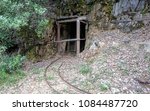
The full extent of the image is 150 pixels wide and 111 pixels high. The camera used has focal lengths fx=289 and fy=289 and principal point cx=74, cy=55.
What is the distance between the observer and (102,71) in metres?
11.6

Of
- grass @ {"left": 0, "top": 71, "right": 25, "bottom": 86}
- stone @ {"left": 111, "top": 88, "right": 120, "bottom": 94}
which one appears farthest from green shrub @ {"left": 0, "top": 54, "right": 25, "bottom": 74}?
stone @ {"left": 111, "top": 88, "right": 120, "bottom": 94}

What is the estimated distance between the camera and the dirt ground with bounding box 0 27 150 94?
1048cm

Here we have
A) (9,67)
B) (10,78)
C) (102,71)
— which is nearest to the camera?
(102,71)

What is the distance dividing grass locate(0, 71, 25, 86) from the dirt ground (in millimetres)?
294

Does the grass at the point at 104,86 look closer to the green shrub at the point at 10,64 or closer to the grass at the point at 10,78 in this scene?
the grass at the point at 10,78

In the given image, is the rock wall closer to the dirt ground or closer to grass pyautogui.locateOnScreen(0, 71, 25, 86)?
the dirt ground

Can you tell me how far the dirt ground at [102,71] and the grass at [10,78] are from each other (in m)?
0.29

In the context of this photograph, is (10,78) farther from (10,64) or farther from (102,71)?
(102,71)

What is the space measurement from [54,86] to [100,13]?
7170 millimetres

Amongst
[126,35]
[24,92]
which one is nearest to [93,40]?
[126,35]

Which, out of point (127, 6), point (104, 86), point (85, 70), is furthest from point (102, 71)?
point (127, 6)

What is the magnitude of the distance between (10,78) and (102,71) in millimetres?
3842

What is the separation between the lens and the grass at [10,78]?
1174 centimetres

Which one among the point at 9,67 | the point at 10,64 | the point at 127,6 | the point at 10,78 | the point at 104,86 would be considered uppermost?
the point at 127,6
